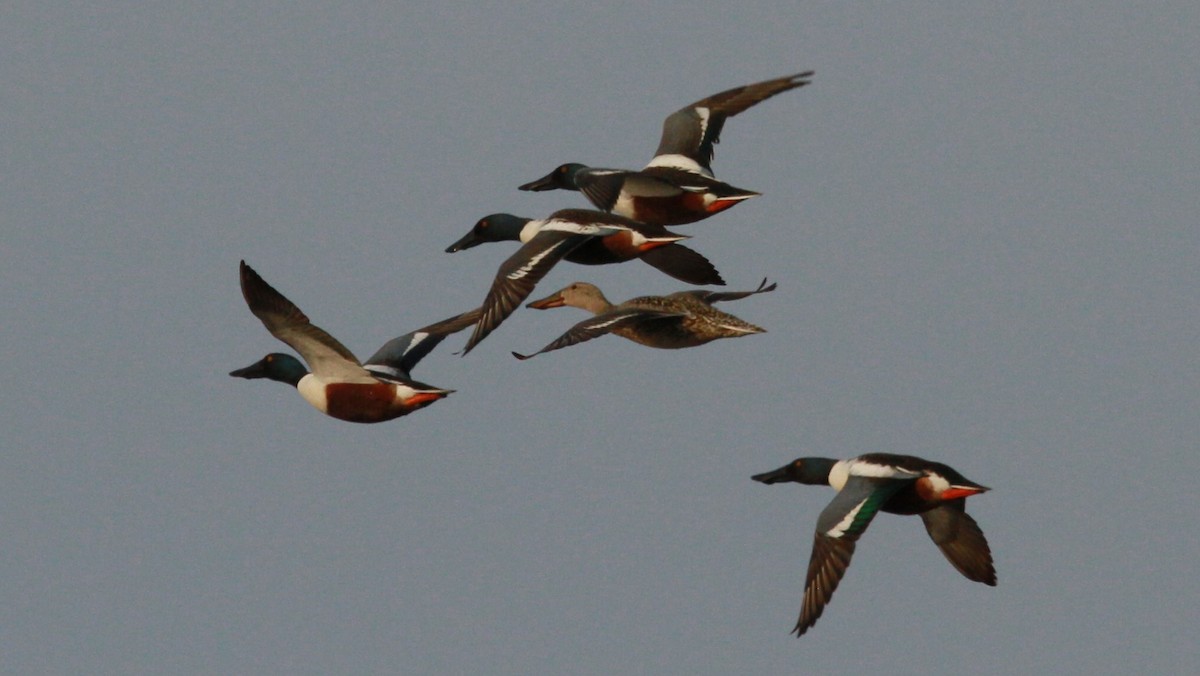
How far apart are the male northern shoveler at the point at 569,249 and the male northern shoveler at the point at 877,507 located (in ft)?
6.17

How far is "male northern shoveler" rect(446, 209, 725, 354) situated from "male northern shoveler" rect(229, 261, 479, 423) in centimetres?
54

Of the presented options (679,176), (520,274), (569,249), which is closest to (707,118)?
(679,176)

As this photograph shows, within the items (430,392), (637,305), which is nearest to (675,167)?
(637,305)

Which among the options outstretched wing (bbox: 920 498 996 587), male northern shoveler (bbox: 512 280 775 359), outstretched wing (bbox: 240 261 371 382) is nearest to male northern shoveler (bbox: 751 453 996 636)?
outstretched wing (bbox: 920 498 996 587)

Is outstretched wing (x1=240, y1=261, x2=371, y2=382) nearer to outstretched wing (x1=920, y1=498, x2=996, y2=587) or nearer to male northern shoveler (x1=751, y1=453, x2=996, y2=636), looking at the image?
male northern shoveler (x1=751, y1=453, x2=996, y2=636)

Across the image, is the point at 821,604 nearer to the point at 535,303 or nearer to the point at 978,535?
the point at 978,535

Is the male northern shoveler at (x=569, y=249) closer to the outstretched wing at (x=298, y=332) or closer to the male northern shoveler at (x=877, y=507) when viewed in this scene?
the outstretched wing at (x=298, y=332)

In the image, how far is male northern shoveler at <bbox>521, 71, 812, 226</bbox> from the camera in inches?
574

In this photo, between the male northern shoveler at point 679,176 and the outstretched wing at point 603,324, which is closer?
the outstretched wing at point 603,324

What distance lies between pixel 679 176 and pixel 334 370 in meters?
3.52

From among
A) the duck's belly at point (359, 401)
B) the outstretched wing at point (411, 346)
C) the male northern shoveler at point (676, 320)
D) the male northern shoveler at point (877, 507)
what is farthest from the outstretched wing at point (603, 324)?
the male northern shoveler at point (877, 507)

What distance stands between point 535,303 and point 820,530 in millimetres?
4182

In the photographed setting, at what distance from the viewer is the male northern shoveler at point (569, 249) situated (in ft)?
43.4

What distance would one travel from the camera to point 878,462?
1277cm
